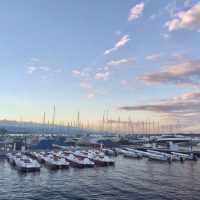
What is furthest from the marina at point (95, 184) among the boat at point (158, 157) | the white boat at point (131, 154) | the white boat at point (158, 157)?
the white boat at point (131, 154)

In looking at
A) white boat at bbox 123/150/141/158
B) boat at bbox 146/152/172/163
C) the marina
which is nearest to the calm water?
the marina

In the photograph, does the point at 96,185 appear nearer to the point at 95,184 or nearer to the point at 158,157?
the point at 95,184

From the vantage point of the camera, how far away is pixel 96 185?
2539 inches

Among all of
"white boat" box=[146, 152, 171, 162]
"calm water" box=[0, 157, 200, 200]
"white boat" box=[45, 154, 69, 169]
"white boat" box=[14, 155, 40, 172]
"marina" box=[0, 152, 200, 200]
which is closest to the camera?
"calm water" box=[0, 157, 200, 200]

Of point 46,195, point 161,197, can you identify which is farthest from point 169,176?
point 46,195

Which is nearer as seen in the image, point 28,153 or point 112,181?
point 112,181

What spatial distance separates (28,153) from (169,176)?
65357 mm

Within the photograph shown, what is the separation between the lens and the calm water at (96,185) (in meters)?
55.1

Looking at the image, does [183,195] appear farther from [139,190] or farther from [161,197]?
[139,190]

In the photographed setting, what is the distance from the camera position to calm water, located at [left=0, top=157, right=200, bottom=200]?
181 ft

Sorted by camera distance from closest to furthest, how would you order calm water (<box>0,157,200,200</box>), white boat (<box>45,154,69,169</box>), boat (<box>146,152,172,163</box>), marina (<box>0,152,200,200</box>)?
calm water (<box>0,157,200,200</box>), marina (<box>0,152,200,200</box>), white boat (<box>45,154,69,169</box>), boat (<box>146,152,172,163</box>)

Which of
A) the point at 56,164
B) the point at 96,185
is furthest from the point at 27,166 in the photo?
the point at 96,185

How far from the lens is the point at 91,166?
93.4 m

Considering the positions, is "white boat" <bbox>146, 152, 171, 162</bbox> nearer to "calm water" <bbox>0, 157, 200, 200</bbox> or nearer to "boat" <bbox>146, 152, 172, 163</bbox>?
"boat" <bbox>146, 152, 172, 163</bbox>
